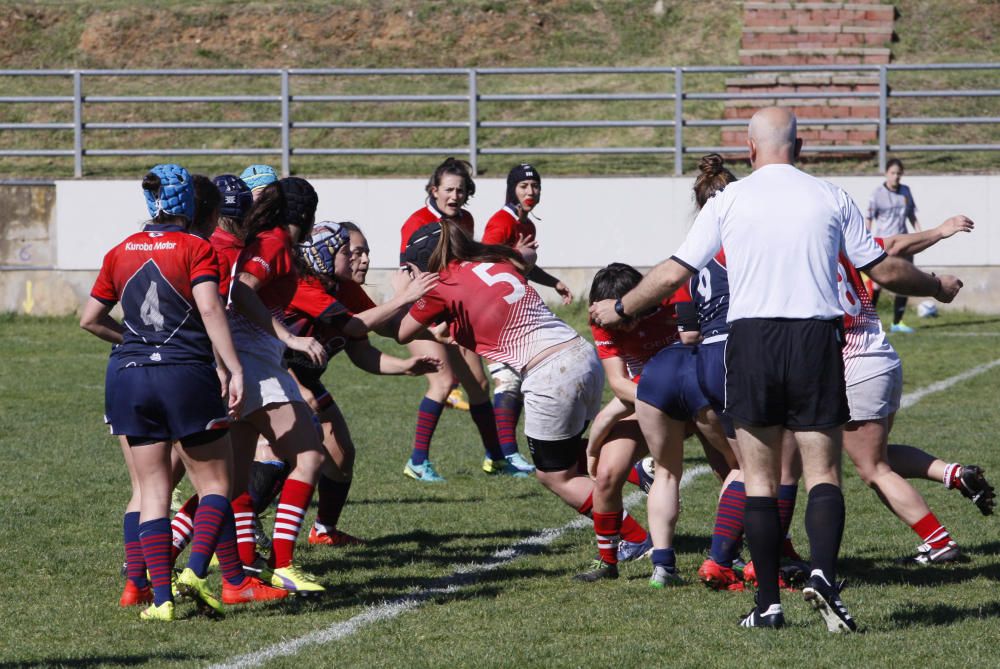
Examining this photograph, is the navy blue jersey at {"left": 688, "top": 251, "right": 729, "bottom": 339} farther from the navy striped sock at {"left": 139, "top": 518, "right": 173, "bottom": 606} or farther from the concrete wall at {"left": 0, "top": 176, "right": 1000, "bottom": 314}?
the concrete wall at {"left": 0, "top": 176, "right": 1000, "bottom": 314}

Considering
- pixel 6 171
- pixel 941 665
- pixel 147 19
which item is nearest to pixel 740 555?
pixel 941 665

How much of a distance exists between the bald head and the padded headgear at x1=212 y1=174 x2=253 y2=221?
2.34 meters

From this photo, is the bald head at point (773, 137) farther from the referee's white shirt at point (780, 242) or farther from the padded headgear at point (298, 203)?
the padded headgear at point (298, 203)

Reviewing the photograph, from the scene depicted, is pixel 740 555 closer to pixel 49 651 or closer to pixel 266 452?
pixel 266 452

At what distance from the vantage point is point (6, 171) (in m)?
23.6

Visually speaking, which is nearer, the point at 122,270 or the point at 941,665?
the point at 941,665

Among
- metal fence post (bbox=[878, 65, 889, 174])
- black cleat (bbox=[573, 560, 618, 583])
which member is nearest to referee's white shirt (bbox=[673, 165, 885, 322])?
black cleat (bbox=[573, 560, 618, 583])

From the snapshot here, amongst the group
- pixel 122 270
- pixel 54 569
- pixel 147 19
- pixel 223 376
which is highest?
pixel 147 19

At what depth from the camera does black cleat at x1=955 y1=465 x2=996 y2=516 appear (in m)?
7.27

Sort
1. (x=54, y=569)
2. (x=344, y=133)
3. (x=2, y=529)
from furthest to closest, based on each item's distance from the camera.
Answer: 1. (x=344, y=133)
2. (x=2, y=529)
3. (x=54, y=569)

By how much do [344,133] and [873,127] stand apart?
8969mm

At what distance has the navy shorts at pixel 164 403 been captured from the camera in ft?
19.1

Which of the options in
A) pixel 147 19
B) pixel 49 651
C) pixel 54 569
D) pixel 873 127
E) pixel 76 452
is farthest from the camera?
pixel 147 19

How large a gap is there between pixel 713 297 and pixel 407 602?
190 centimetres
